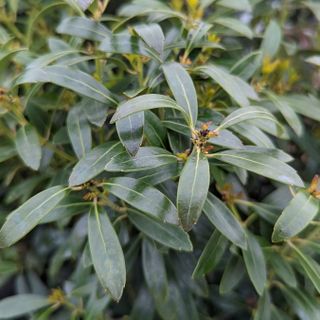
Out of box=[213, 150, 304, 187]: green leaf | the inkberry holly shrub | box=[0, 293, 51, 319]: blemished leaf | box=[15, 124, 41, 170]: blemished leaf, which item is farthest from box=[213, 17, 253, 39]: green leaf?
box=[0, 293, 51, 319]: blemished leaf

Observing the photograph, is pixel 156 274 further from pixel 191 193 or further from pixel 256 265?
pixel 191 193

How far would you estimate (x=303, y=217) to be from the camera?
77cm

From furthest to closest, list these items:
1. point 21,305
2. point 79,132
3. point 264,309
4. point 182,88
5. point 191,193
Answer: 1. point 21,305
2. point 264,309
3. point 79,132
4. point 182,88
5. point 191,193

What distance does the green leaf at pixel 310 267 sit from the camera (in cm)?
88

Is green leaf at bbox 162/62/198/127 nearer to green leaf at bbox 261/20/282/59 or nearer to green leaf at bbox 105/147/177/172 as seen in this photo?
green leaf at bbox 105/147/177/172

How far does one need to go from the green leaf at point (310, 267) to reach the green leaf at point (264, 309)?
0.17m

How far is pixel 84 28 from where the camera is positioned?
0.97 m

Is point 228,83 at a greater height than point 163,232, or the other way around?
point 228,83

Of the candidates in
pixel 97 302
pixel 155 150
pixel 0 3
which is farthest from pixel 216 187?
pixel 0 3

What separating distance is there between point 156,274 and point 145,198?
1.02 ft

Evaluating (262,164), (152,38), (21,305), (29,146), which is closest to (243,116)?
(262,164)

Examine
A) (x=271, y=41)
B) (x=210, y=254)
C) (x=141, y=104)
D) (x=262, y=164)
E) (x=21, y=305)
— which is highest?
(x=141, y=104)

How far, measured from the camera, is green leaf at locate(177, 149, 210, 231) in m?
0.71

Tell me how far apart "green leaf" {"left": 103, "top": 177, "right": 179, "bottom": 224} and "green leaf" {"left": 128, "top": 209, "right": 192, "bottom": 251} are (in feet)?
0.36
